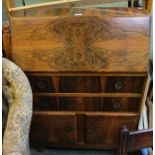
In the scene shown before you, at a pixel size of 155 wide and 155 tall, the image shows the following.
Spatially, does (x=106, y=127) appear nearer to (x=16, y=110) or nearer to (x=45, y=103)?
(x=45, y=103)

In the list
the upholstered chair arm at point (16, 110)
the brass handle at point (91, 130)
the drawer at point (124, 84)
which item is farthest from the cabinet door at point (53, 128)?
the upholstered chair arm at point (16, 110)

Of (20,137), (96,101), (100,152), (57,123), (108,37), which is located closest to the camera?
(20,137)

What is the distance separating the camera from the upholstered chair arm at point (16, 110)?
1.07 m

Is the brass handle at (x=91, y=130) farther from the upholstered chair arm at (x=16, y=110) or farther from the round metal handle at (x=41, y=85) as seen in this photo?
the upholstered chair arm at (x=16, y=110)

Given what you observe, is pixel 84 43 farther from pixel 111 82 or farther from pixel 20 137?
pixel 20 137

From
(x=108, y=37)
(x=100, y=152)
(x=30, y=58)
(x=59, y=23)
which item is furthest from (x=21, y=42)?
(x=100, y=152)

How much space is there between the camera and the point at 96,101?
5.16ft

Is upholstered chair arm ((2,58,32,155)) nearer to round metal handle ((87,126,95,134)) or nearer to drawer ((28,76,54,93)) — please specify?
drawer ((28,76,54,93))

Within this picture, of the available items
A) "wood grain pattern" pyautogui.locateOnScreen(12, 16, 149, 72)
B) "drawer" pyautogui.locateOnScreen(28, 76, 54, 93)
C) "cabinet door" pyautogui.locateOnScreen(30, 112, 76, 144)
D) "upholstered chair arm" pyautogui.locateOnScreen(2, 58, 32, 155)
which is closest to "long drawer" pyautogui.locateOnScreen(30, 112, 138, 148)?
"cabinet door" pyautogui.locateOnScreen(30, 112, 76, 144)

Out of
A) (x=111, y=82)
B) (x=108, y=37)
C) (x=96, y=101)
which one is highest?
(x=108, y=37)

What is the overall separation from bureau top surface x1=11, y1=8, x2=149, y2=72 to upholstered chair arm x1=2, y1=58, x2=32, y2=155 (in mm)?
227

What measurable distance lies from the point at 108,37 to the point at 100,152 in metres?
0.88

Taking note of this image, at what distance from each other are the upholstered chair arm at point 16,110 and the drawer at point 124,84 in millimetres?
503

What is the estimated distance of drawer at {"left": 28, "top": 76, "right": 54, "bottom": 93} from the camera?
4.91ft
